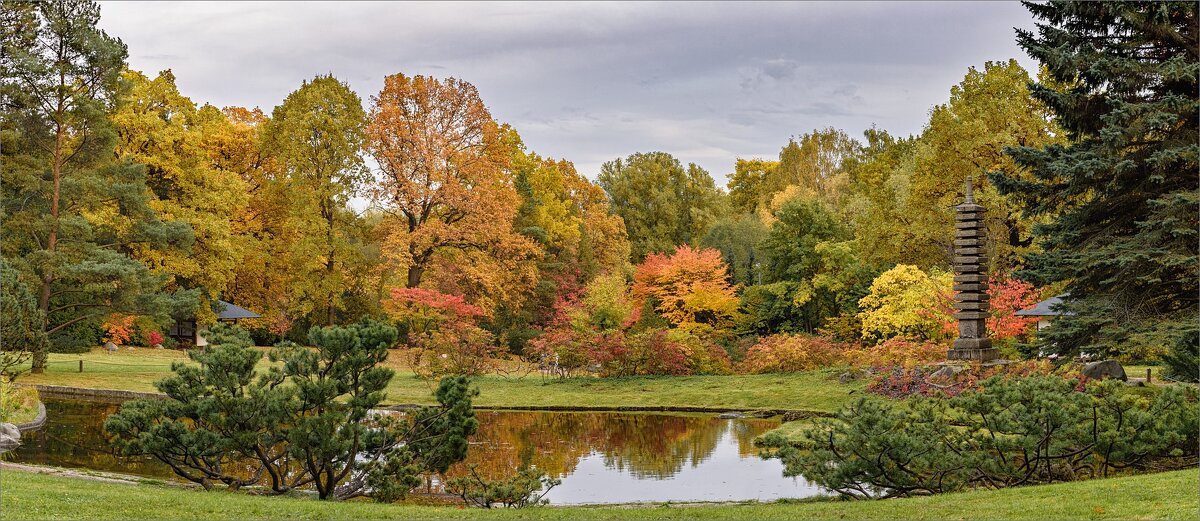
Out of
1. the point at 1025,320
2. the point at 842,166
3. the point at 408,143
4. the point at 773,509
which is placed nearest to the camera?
the point at 773,509

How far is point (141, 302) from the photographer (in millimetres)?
26859

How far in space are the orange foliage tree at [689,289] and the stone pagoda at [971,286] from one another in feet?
41.1

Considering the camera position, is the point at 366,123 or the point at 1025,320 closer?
the point at 1025,320

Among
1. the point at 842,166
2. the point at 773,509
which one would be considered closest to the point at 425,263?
the point at 773,509

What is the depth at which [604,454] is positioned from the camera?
16.4m

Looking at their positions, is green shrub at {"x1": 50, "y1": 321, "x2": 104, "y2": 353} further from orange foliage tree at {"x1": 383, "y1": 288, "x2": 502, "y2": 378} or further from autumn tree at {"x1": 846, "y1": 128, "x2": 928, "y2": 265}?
autumn tree at {"x1": 846, "y1": 128, "x2": 928, "y2": 265}

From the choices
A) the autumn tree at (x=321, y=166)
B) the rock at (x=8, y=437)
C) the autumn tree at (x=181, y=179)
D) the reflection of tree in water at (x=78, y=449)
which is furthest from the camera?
the autumn tree at (x=321, y=166)

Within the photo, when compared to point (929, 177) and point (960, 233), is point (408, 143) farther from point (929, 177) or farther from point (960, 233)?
point (960, 233)

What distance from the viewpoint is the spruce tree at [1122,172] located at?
1438cm

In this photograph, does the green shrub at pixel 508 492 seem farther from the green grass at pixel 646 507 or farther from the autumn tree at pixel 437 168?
the autumn tree at pixel 437 168

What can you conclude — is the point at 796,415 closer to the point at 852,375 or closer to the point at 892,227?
the point at 852,375

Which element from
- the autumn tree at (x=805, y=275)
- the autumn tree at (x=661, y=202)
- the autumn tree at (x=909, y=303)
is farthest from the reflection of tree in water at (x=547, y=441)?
the autumn tree at (x=661, y=202)

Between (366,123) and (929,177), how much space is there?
19.0 m

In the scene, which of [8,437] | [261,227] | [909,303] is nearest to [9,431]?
[8,437]
